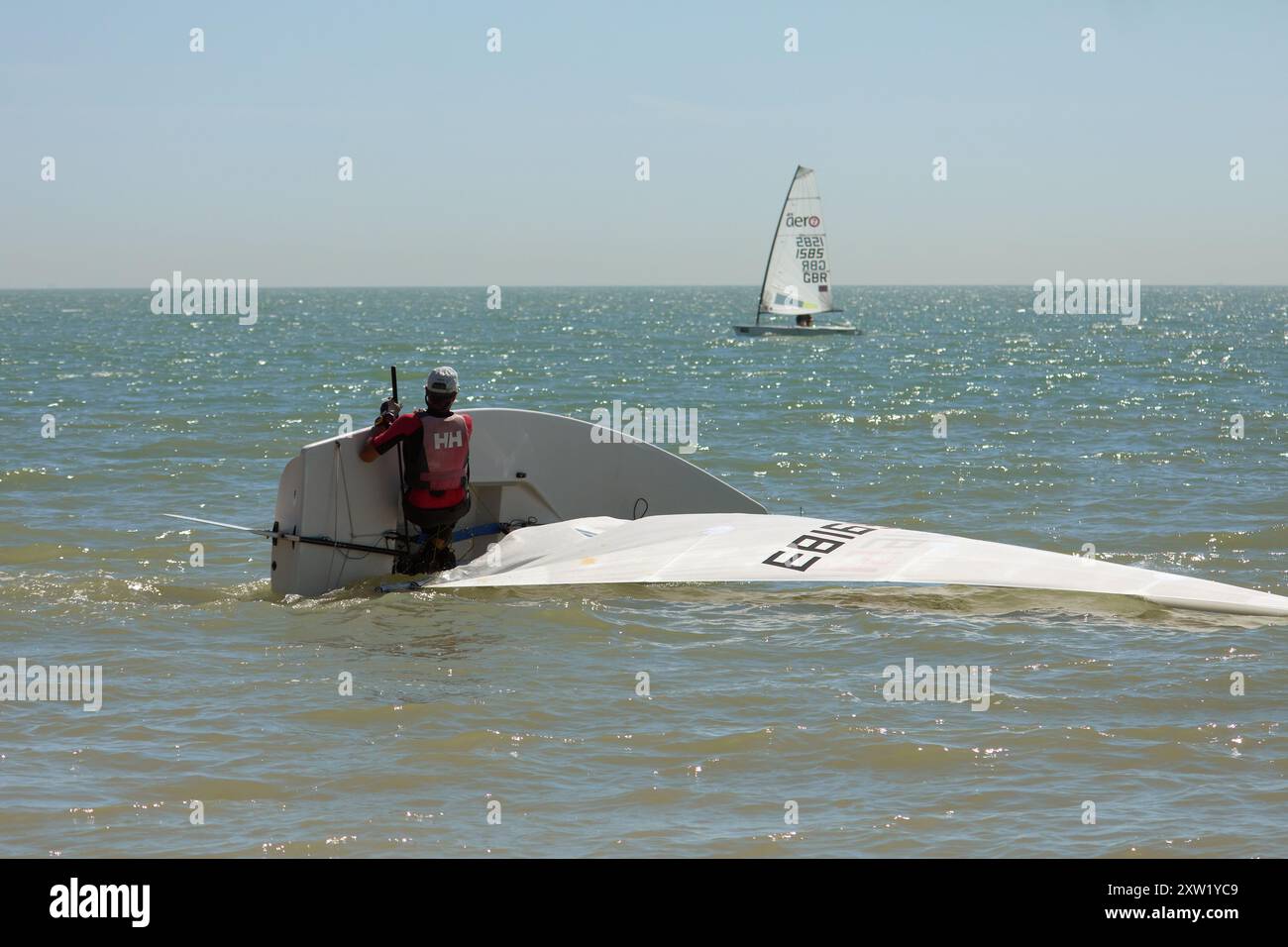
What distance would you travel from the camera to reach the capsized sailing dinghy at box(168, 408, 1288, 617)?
8008 millimetres

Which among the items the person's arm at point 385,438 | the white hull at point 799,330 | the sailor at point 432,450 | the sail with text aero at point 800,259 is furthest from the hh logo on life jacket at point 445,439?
the white hull at point 799,330

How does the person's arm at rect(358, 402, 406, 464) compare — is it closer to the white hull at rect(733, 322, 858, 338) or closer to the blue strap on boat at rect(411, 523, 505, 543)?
the blue strap on boat at rect(411, 523, 505, 543)

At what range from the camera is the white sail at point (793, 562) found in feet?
25.9

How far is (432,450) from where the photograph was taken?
8.41 metres

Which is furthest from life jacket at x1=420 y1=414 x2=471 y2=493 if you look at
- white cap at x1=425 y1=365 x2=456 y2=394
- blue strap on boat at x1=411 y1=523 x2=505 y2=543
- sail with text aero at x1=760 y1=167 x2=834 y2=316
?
sail with text aero at x1=760 y1=167 x2=834 y2=316

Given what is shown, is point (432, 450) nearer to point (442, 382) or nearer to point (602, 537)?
point (442, 382)

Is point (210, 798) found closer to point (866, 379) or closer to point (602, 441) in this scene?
point (602, 441)

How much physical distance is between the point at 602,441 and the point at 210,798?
4912 mm

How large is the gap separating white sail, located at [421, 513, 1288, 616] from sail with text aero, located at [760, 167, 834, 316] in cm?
3202

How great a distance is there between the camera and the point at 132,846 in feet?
15.7

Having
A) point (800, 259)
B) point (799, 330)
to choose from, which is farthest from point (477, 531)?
point (799, 330)

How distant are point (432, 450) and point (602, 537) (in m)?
1.22

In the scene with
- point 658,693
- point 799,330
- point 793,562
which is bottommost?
point 658,693

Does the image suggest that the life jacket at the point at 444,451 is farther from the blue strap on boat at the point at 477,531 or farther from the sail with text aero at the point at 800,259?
the sail with text aero at the point at 800,259
